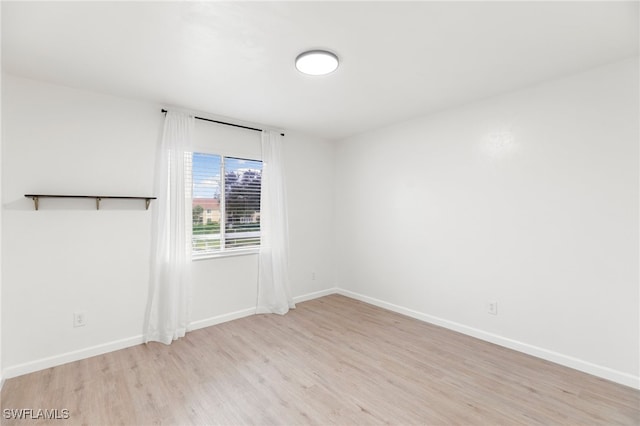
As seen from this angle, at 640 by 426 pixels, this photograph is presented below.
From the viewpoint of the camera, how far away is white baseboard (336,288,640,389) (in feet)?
7.74

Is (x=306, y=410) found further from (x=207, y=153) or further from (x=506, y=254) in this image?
(x=207, y=153)

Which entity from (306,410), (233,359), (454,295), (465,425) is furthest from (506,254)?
(233,359)

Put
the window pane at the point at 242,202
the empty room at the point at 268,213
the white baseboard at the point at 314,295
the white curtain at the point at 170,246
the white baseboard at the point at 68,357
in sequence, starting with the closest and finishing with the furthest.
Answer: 1. the empty room at the point at 268,213
2. the white baseboard at the point at 68,357
3. the white curtain at the point at 170,246
4. the window pane at the point at 242,202
5. the white baseboard at the point at 314,295

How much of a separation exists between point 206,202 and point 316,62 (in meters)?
2.19

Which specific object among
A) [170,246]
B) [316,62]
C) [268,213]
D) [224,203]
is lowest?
[170,246]

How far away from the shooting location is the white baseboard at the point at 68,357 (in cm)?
247

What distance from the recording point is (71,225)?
2.77 metres

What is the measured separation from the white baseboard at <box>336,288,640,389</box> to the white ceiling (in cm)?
254

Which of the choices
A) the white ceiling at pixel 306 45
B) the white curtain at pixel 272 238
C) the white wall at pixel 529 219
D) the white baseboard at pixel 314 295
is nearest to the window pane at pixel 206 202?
the white curtain at pixel 272 238

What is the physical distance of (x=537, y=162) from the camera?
2.80 m

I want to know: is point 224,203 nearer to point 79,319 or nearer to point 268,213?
point 268,213

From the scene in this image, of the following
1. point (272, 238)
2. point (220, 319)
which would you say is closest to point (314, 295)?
point (272, 238)

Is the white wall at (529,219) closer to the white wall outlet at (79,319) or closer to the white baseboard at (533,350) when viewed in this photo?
the white baseboard at (533,350)

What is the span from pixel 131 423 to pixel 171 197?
208 cm
